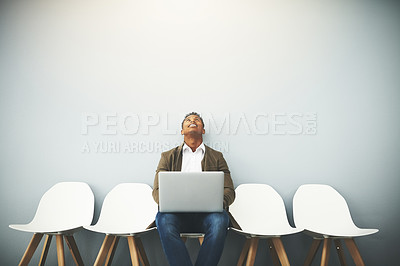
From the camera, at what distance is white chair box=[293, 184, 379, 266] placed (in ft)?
9.04

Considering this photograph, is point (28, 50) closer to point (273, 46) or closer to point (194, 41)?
point (194, 41)

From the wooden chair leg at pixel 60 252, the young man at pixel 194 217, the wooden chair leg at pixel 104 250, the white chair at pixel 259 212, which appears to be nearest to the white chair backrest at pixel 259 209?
the white chair at pixel 259 212

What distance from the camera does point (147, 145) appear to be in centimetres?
323

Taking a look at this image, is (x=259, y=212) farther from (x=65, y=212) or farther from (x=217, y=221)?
(x=65, y=212)

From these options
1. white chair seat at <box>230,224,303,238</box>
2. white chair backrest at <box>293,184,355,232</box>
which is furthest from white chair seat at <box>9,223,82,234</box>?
white chair backrest at <box>293,184,355,232</box>

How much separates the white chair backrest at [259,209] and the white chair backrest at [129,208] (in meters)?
0.73

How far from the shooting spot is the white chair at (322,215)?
2756 mm

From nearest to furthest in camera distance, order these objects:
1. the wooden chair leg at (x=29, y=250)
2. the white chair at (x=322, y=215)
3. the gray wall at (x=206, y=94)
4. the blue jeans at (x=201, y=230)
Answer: the blue jeans at (x=201, y=230) → the wooden chair leg at (x=29, y=250) → the white chair at (x=322, y=215) → the gray wall at (x=206, y=94)

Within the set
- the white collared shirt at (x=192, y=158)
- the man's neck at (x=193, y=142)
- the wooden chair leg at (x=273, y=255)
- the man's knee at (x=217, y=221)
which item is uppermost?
the man's neck at (x=193, y=142)

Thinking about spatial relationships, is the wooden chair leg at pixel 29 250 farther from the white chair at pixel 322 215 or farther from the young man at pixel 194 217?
the white chair at pixel 322 215

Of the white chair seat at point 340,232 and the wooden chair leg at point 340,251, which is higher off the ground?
the white chair seat at point 340,232

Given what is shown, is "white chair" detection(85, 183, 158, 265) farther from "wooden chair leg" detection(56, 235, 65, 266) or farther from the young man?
the young man

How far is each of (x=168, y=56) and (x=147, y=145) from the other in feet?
2.87

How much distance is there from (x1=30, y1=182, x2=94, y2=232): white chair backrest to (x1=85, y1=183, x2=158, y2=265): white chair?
0.56 feet
